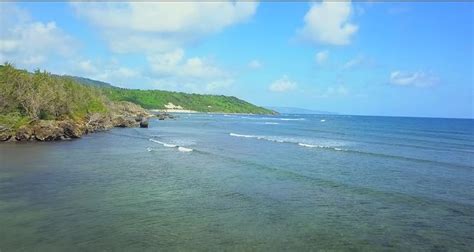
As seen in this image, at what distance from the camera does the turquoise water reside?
1944 cm

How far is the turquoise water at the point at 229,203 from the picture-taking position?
1944 centimetres

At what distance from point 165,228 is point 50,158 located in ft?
89.3

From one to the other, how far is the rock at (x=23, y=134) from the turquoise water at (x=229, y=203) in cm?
1195

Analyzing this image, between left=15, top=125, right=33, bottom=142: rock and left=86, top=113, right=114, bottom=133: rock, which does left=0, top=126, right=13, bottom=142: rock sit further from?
left=86, top=113, right=114, bottom=133: rock

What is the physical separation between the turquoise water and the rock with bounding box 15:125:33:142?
11947 mm

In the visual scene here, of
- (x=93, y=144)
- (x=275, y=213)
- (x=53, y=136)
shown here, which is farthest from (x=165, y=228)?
(x=53, y=136)

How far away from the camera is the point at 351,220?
23.4 metres

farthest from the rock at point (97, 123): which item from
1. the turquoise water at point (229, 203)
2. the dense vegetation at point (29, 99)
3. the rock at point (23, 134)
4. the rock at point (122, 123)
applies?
the turquoise water at point (229, 203)

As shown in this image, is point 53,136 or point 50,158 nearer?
point 50,158

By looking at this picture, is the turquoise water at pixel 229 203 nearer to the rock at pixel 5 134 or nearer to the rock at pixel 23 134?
the rock at pixel 5 134

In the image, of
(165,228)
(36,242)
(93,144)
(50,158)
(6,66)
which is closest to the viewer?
(36,242)

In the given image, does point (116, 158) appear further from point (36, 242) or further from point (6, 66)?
point (6, 66)

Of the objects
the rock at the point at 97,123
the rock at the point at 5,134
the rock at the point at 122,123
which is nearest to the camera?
the rock at the point at 5,134

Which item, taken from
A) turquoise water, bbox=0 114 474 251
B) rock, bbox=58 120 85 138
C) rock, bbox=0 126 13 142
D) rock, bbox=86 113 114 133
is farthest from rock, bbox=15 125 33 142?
rock, bbox=86 113 114 133
